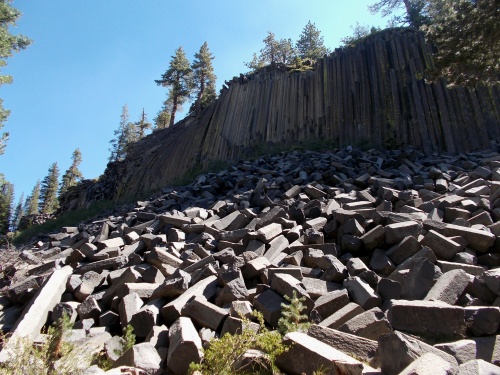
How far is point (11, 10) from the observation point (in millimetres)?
15617

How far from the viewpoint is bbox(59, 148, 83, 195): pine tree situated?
163 ft

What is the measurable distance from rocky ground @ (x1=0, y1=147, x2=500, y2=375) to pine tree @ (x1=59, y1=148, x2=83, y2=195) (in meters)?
47.7

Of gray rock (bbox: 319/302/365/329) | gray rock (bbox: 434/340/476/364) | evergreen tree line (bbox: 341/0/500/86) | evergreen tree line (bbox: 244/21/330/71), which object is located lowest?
gray rock (bbox: 434/340/476/364)

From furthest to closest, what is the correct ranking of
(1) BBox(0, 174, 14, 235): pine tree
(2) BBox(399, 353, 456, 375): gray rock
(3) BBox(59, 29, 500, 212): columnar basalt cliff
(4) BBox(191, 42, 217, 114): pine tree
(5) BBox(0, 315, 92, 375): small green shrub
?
(4) BBox(191, 42, 217, 114): pine tree → (1) BBox(0, 174, 14, 235): pine tree → (3) BBox(59, 29, 500, 212): columnar basalt cliff → (5) BBox(0, 315, 92, 375): small green shrub → (2) BBox(399, 353, 456, 375): gray rock

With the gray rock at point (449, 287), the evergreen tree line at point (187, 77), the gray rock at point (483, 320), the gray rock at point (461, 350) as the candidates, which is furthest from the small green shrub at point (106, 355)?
the evergreen tree line at point (187, 77)

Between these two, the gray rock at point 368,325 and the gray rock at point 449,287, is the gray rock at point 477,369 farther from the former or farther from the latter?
the gray rock at point 449,287

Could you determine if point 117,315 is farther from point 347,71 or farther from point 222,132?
point 222,132

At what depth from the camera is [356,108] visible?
11.8 metres

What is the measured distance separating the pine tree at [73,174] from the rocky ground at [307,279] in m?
47.7

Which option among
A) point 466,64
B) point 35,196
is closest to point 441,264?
point 466,64

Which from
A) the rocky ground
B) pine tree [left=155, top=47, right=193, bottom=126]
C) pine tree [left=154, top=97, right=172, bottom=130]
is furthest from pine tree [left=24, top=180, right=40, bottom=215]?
the rocky ground

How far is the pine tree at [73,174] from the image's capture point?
163ft

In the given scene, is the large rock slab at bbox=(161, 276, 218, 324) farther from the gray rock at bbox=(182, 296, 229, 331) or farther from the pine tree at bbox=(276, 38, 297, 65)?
the pine tree at bbox=(276, 38, 297, 65)

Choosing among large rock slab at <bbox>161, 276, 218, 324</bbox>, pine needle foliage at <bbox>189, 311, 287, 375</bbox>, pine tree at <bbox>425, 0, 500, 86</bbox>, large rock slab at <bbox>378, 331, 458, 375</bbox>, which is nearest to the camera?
large rock slab at <bbox>378, 331, 458, 375</bbox>
